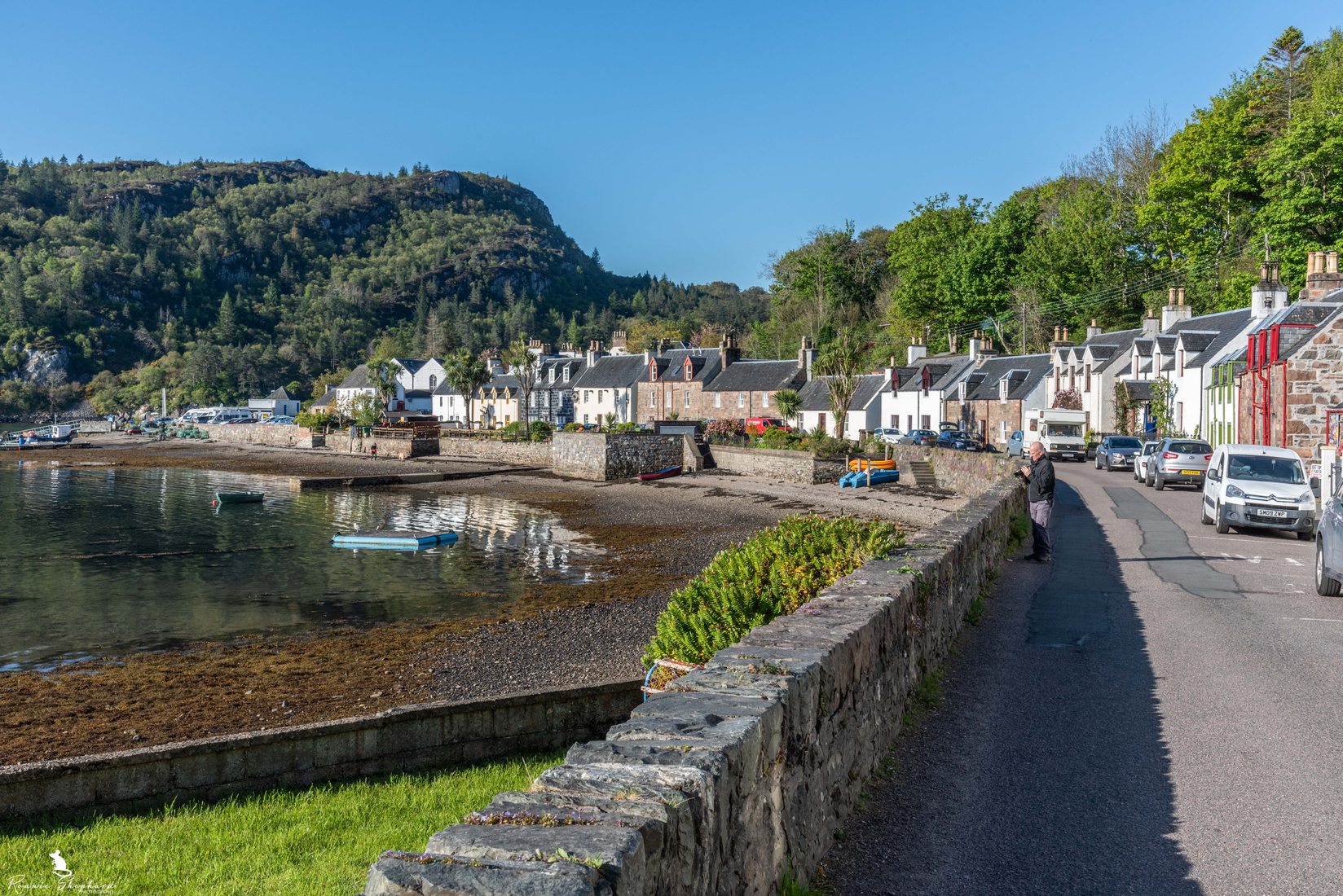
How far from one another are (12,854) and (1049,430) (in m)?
54.8

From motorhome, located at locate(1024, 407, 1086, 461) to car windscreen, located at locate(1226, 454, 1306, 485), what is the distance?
32715 mm

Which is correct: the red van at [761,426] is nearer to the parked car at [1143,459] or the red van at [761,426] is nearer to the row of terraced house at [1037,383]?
the row of terraced house at [1037,383]

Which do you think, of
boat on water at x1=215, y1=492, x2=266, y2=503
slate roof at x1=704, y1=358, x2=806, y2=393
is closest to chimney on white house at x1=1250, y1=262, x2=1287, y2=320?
slate roof at x1=704, y1=358, x2=806, y2=393

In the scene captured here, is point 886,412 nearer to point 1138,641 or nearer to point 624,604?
point 624,604

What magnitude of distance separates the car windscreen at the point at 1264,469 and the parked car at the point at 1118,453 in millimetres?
24021

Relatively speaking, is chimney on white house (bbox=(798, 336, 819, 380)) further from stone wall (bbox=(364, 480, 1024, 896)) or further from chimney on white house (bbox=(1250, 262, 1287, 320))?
stone wall (bbox=(364, 480, 1024, 896))

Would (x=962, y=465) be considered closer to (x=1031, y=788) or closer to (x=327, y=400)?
(x=1031, y=788)

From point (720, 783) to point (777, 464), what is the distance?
159 feet

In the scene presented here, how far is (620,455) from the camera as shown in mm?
57312

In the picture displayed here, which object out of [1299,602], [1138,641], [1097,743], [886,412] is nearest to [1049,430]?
[886,412]

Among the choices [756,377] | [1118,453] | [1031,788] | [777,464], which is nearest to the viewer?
[1031,788]

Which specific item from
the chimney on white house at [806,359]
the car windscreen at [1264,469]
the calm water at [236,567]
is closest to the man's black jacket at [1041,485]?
the car windscreen at [1264,469]

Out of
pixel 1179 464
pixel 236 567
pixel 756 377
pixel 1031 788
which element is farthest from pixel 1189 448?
pixel 756 377

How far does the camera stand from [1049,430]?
2203 inches
